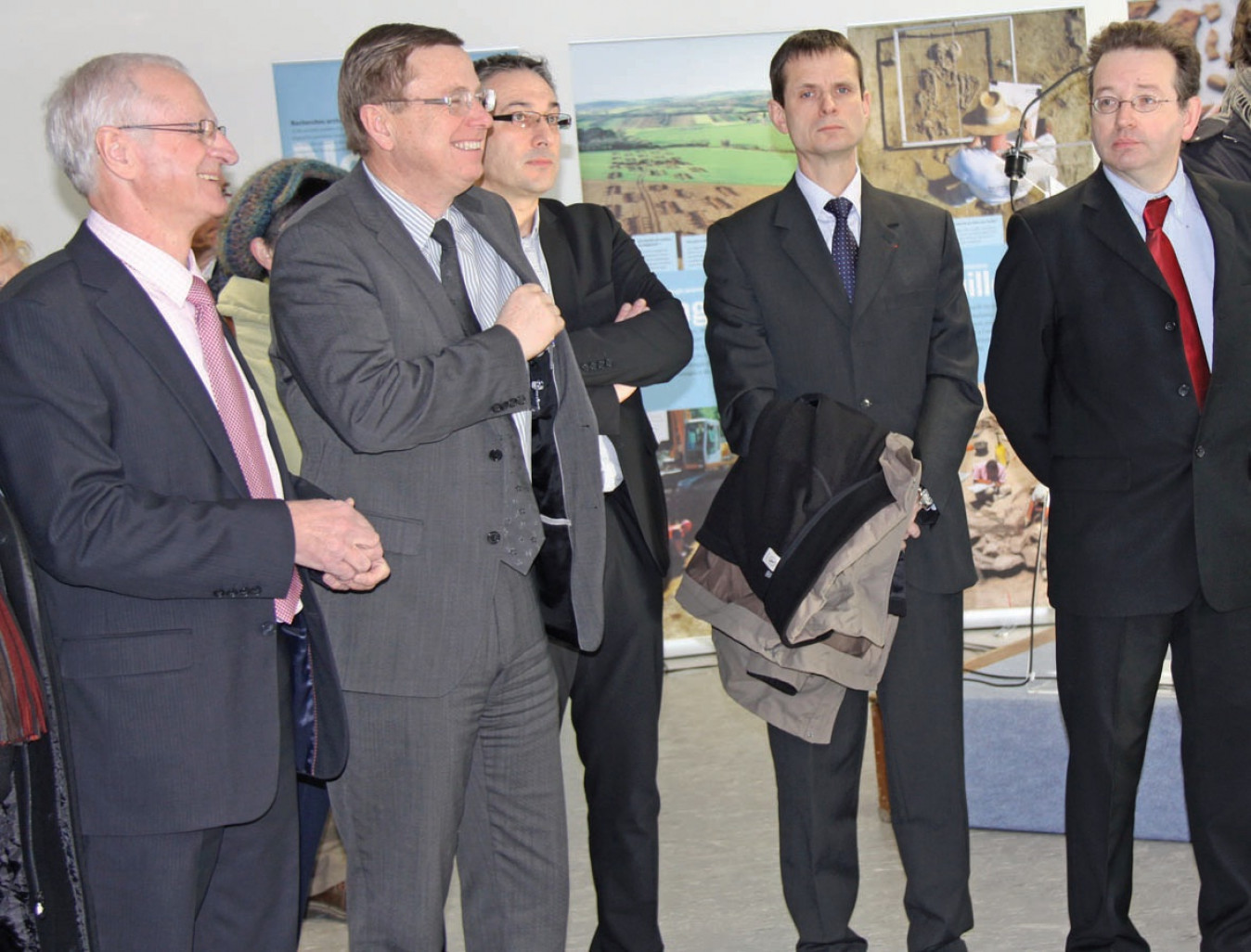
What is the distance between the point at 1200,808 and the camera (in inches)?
116

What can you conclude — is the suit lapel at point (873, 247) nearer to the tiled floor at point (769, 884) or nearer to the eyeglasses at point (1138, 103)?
the eyeglasses at point (1138, 103)

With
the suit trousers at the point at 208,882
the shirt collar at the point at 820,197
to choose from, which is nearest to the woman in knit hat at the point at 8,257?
the suit trousers at the point at 208,882

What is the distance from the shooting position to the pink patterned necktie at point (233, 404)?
225cm

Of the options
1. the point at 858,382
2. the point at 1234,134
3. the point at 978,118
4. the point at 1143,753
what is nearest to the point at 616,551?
the point at 858,382

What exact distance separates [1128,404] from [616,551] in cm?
115

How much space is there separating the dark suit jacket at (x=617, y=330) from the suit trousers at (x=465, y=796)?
56 centimetres

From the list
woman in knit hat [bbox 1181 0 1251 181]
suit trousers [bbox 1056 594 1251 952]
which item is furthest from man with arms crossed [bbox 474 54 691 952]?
woman in knit hat [bbox 1181 0 1251 181]

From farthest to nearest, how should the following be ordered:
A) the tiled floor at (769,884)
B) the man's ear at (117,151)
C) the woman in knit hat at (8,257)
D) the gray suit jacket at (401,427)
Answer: the woman in knit hat at (8,257)
the tiled floor at (769,884)
the gray suit jacket at (401,427)
the man's ear at (117,151)

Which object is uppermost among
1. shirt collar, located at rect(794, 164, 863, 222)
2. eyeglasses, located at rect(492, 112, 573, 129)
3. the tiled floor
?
eyeglasses, located at rect(492, 112, 573, 129)

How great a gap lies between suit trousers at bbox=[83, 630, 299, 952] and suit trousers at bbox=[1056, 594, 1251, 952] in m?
1.69

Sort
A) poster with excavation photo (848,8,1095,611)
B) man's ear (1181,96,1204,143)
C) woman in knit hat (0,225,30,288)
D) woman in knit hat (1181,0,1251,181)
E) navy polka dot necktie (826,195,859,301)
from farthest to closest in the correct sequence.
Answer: poster with excavation photo (848,8,1095,611) → woman in knit hat (0,225,30,288) → woman in knit hat (1181,0,1251,181) → navy polka dot necktie (826,195,859,301) → man's ear (1181,96,1204,143)

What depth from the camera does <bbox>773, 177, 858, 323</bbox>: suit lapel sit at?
3.17 m

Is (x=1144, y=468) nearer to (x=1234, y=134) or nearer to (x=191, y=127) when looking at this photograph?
(x=1234, y=134)

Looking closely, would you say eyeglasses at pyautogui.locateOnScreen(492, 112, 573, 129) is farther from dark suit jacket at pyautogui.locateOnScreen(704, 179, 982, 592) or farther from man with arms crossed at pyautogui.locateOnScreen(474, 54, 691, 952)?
dark suit jacket at pyautogui.locateOnScreen(704, 179, 982, 592)
